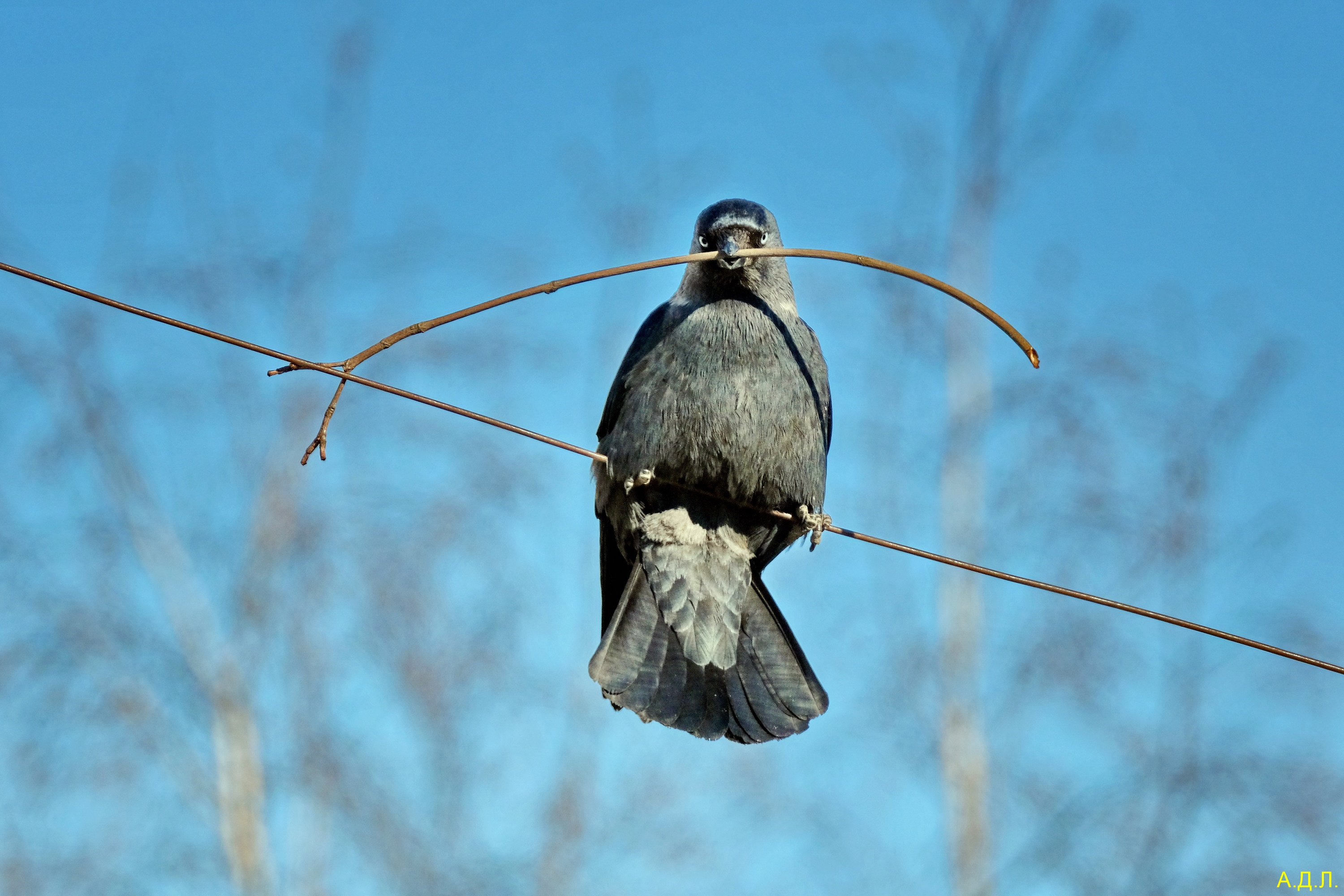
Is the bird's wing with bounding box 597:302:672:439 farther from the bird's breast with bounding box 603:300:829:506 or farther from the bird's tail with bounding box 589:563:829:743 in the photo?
the bird's tail with bounding box 589:563:829:743

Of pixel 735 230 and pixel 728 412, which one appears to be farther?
pixel 735 230

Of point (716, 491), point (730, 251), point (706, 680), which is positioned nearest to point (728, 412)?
point (716, 491)

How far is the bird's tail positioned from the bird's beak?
99cm

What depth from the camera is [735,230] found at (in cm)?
373

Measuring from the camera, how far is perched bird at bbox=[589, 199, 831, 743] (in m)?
3.33

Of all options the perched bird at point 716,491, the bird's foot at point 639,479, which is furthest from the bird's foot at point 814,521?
the bird's foot at point 639,479

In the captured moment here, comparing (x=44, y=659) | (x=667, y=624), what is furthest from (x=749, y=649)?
(x=44, y=659)

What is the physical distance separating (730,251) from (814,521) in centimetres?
88

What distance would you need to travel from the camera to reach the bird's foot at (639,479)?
3.58 metres

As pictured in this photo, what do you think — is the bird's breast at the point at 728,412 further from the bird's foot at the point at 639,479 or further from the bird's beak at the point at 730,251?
the bird's beak at the point at 730,251

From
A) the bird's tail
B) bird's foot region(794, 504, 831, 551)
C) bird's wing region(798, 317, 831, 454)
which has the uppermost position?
bird's wing region(798, 317, 831, 454)

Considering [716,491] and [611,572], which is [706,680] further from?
[611,572]

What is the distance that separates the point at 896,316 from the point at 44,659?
5.56 metres

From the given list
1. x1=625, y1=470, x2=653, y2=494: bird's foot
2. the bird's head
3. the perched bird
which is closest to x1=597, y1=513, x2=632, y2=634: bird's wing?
the perched bird
